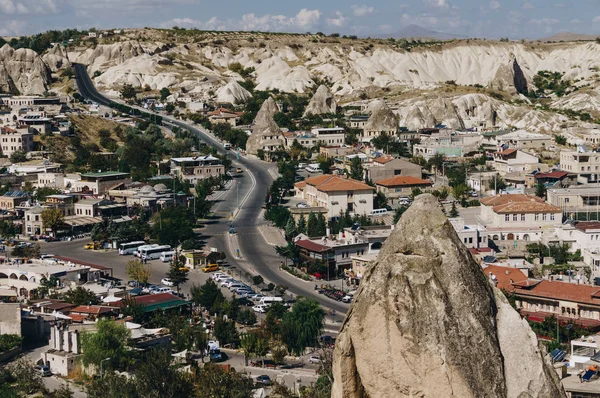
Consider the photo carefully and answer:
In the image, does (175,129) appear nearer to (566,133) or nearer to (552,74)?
(566,133)

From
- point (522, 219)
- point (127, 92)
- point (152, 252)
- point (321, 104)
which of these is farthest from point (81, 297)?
point (127, 92)

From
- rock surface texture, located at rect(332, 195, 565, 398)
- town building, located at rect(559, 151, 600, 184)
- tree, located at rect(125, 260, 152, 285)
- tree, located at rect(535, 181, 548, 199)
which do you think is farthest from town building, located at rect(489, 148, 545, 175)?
rock surface texture, located at rect(332, 195, 565, 398)

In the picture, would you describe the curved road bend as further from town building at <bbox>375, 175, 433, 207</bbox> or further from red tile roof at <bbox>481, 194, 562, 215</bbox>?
red tile roof at <bbox>481, 194, 562, 215</bbox>

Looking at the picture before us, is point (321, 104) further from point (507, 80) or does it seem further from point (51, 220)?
point (51, 220)

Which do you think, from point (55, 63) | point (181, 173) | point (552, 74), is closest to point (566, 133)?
point (181, 173)

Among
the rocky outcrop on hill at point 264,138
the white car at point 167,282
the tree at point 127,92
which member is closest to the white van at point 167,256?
the white car at point 167,282
